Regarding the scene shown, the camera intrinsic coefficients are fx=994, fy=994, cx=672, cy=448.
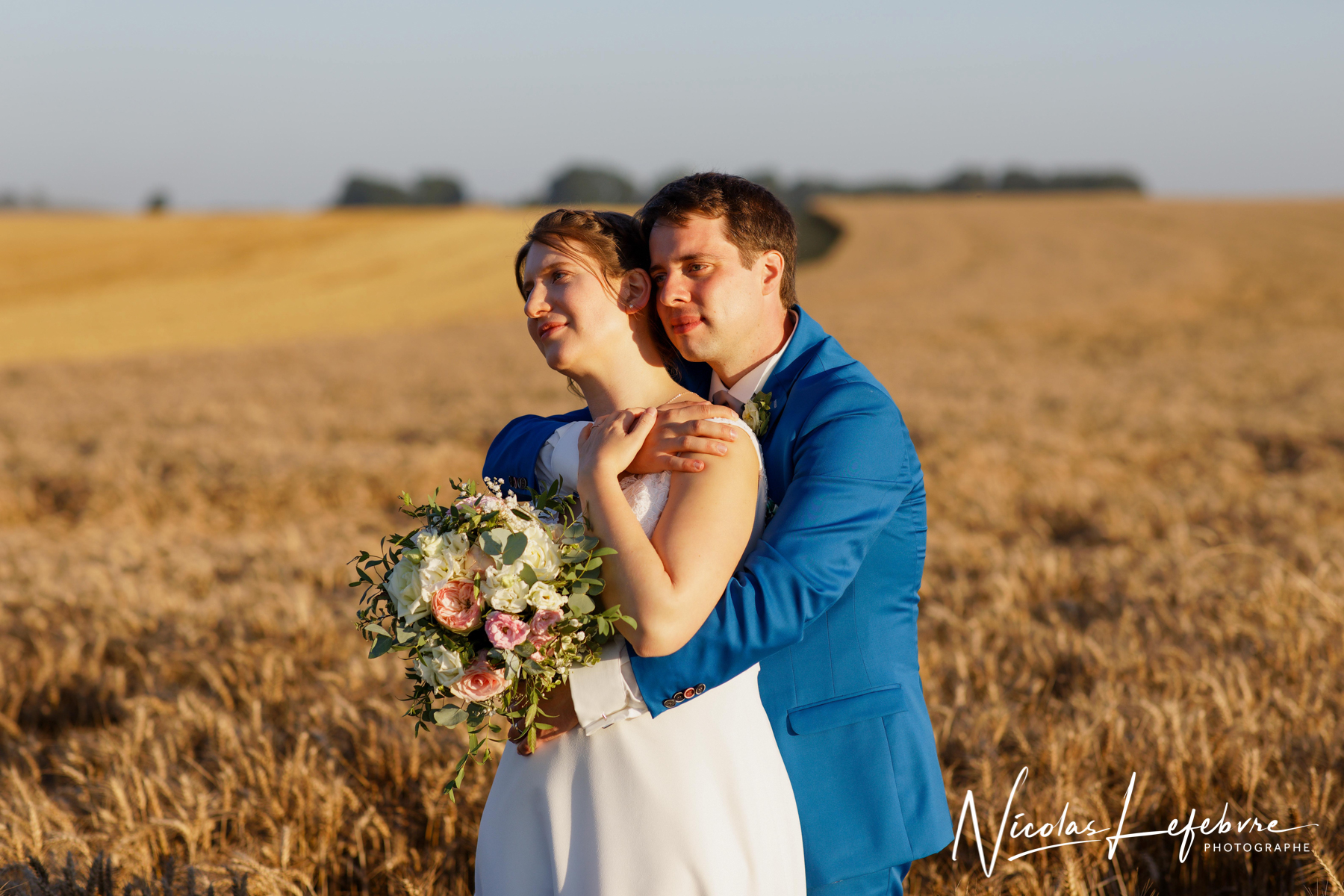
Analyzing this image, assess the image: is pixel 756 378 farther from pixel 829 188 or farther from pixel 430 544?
pixel 829 188

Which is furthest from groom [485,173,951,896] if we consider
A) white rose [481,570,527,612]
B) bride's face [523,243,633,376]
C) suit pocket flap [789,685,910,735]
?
white rose [481,570,527,612]

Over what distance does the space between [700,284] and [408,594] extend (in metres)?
0.90

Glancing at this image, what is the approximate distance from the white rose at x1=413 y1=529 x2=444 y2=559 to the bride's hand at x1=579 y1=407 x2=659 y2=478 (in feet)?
0.98

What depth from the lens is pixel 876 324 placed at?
20.6 metres

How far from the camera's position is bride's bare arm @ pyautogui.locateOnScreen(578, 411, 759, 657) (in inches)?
71.7

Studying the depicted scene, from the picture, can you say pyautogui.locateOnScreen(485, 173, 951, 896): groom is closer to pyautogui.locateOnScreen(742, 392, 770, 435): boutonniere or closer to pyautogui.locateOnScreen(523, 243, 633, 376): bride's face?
pyautogui.locateOnScreen(742, 392, 770, 435): boutonniere

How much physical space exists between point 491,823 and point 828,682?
2.56 feet

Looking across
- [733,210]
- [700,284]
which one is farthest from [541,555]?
[733,210]

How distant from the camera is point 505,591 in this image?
1802mm

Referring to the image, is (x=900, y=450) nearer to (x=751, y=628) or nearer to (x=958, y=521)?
(x=751, y=628)

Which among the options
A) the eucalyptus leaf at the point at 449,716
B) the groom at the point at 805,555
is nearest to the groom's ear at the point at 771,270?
the groom at the point at 805,555

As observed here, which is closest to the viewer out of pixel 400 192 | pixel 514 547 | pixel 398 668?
pixel 514 547

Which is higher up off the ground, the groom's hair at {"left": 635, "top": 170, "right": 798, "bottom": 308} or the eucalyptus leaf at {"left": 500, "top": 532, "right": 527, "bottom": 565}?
the groom's hair at {"left": 635, "top": 170, "right": 798, "bottom": 308}

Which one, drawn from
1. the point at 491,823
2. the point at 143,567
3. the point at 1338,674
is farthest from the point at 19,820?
the point at 1338,674
